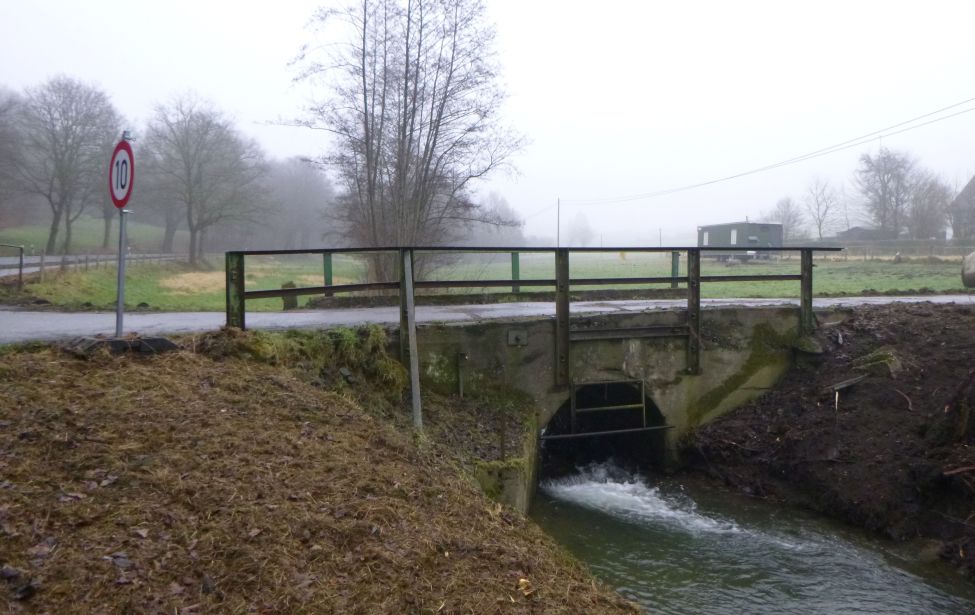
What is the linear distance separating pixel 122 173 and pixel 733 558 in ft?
24.8

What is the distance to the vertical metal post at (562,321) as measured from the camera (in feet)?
32.4

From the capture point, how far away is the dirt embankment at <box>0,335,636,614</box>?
347 cm

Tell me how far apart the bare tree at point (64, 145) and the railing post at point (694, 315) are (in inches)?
1420

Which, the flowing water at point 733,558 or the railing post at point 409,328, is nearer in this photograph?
the flowing water at point 733,558

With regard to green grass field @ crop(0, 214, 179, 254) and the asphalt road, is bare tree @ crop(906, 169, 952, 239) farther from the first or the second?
green grass field @ crop(0, 214, 179, 254)

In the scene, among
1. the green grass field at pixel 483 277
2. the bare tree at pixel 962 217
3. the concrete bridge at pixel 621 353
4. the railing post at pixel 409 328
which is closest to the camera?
the railing post at pixel 409 328

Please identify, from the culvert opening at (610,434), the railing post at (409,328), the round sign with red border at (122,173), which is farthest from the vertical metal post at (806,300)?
the round sign with red border at (122,173)

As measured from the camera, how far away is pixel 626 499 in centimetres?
991

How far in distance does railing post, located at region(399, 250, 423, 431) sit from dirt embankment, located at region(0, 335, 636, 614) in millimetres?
1814

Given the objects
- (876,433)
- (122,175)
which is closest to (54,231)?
(122,175)

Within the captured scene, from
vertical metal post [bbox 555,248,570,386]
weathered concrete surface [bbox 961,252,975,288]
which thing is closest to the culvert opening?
vertical metal post [bbox 555,248,570,386]

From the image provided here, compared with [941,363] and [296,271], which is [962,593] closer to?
[941,363]

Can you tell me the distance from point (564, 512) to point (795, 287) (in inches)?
741

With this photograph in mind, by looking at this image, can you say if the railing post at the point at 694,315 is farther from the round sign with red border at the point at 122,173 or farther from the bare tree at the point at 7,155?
the bare tree at the point at 7,155
